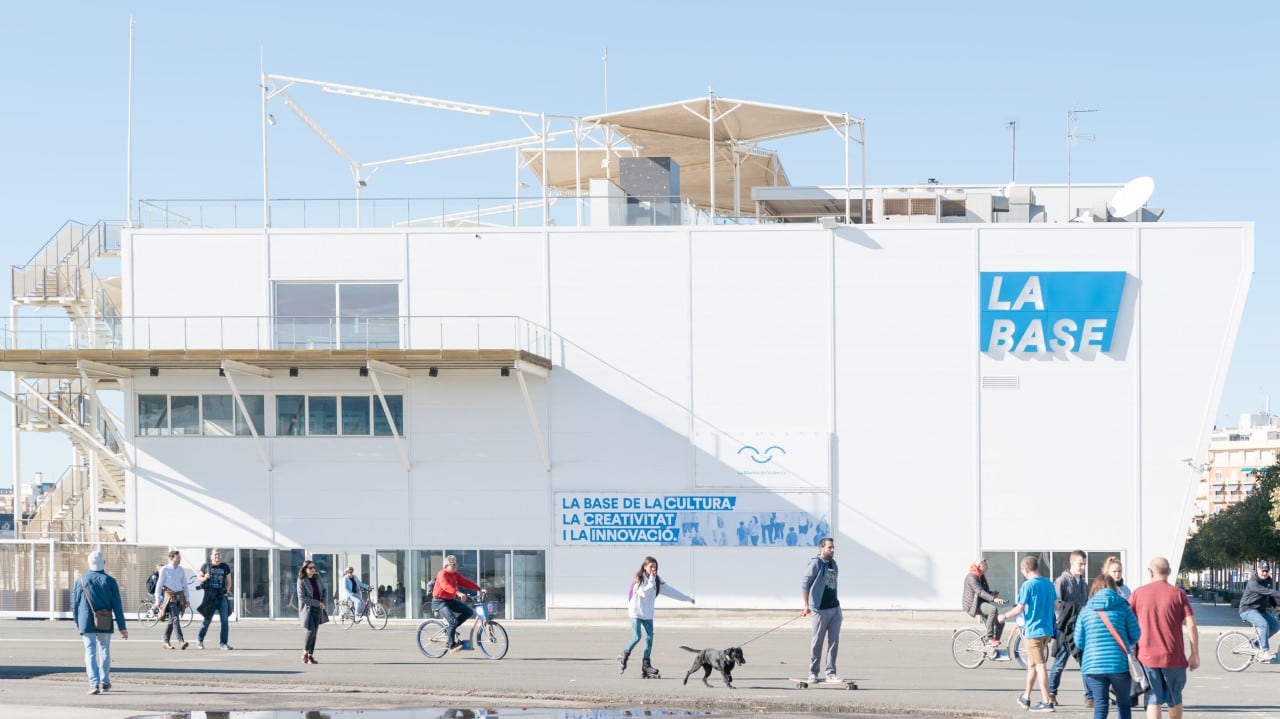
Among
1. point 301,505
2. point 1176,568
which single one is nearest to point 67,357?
point 301,505

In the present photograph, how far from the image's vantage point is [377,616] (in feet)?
109

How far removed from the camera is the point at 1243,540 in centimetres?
7269

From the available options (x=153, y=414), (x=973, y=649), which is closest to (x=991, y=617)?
(x=973, y=649)

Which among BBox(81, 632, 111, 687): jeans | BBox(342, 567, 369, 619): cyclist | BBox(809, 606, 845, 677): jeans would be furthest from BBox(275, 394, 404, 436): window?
BBox(809, 606, 845, 677): jeans

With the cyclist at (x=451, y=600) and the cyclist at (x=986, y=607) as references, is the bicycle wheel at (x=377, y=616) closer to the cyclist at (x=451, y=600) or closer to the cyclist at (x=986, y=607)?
the cyclist at (x=451, y=600)

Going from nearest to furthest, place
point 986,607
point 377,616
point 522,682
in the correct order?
point 522,682 < point 986,607 < point 377,616

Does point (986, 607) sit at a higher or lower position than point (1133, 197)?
lower

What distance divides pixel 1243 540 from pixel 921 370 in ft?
154

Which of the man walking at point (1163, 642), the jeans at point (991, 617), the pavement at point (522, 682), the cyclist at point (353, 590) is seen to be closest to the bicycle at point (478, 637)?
the pavement at point (522, 682)

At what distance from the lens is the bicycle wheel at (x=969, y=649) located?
21188mm

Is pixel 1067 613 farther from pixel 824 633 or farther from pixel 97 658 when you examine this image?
pixel 97 658

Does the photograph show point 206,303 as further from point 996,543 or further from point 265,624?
point 996,543

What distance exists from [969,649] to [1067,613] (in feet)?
14.4

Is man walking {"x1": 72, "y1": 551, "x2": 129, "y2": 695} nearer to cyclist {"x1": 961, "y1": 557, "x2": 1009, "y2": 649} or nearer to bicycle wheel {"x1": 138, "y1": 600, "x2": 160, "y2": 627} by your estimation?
cyclist {"x1": 961, "y1": 557, "x2": 1009, "y2": 649}
